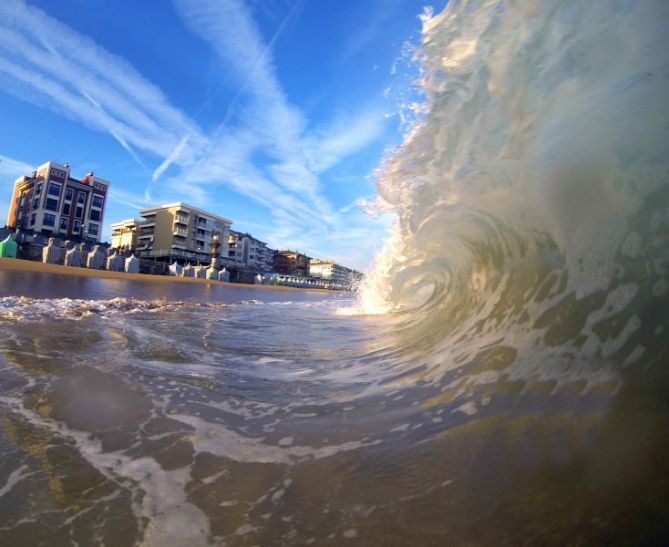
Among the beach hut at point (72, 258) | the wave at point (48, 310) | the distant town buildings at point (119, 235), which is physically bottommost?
the wave at point (48, 310)

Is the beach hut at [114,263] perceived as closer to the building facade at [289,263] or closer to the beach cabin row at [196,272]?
the beach cabin row at [196,272]

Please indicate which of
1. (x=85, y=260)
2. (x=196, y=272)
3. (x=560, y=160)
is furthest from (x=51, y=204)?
(x=560, y=160)

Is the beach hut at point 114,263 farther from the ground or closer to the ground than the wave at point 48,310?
farther from the ground

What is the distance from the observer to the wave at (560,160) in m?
2.46

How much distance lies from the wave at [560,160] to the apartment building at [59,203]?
59.7 m

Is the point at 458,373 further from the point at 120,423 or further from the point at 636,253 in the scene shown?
the point at 120,423

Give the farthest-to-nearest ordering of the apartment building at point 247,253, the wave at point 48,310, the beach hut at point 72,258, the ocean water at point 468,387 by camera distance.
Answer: the apartment building at point 247,253 < the beach hut at point 72,258 < the wave at point 48,310 < the ocean water at point 468,387

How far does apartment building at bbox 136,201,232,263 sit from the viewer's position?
61.7 meters

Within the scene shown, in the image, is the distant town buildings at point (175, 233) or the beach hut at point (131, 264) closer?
the beach hut at point (131, 264)

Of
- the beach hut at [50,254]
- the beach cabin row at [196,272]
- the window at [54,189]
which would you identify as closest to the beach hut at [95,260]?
the beach hut at [50,254]

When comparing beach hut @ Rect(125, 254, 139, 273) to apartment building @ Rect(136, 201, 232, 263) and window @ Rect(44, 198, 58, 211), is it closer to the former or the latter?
apartment building @ Rect(136, 201, 232, 263)

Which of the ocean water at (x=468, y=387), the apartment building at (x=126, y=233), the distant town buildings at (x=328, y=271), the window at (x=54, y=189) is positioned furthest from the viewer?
the distant town buildings at (x=328, y=271)

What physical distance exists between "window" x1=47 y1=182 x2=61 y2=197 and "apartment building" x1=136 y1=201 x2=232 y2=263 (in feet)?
50.8

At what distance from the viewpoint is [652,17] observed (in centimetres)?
232
